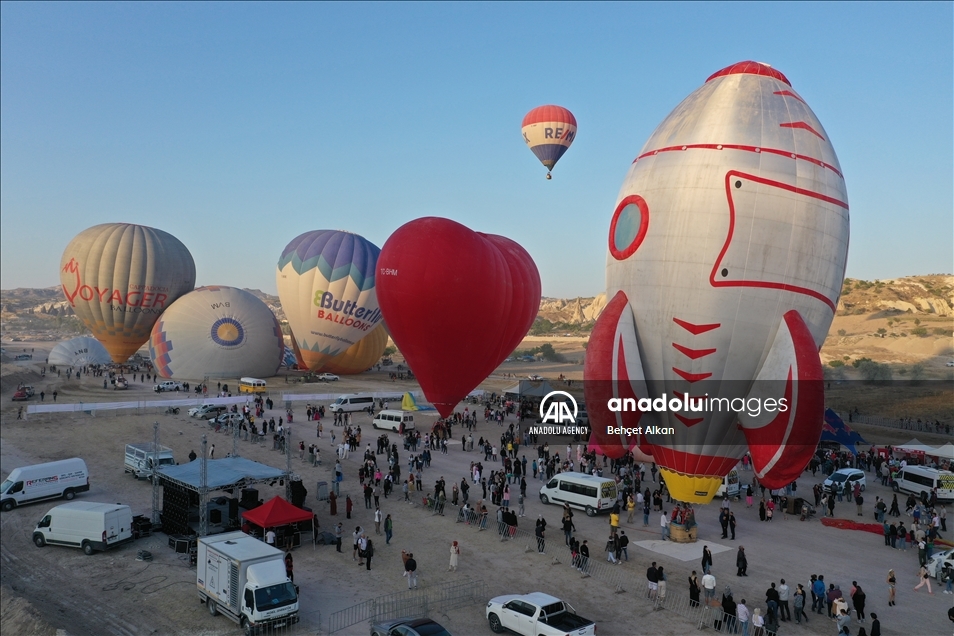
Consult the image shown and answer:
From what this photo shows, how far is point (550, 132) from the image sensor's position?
50.2 meters

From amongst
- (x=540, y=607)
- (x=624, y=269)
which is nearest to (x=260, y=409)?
(x=624, y=269)

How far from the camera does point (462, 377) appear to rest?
2870cm

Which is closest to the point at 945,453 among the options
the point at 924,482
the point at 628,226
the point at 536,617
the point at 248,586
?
the point at 924,482

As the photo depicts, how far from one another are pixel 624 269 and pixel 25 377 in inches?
2342

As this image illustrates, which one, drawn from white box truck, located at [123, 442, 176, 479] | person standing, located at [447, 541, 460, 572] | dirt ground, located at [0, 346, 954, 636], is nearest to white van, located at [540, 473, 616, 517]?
dirt ground, located at [0, 346, 954, 636]

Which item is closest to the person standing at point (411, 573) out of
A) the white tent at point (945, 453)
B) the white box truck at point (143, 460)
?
the white box truck at point (143, 460)

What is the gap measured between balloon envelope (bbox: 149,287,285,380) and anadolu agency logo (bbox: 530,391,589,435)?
24932 mm

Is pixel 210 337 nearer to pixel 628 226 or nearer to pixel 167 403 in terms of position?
pixel 167 403

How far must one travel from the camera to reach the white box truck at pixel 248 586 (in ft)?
45.6

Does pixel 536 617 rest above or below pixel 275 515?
below

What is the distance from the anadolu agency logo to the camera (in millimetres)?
37500

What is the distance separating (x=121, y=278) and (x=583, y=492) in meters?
44.9

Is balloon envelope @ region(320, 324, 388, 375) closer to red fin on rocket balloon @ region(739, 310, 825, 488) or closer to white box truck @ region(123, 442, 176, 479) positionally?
white box truck @ region(123, 442, 176, 479)

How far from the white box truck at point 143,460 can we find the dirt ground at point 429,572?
16.3 inches
